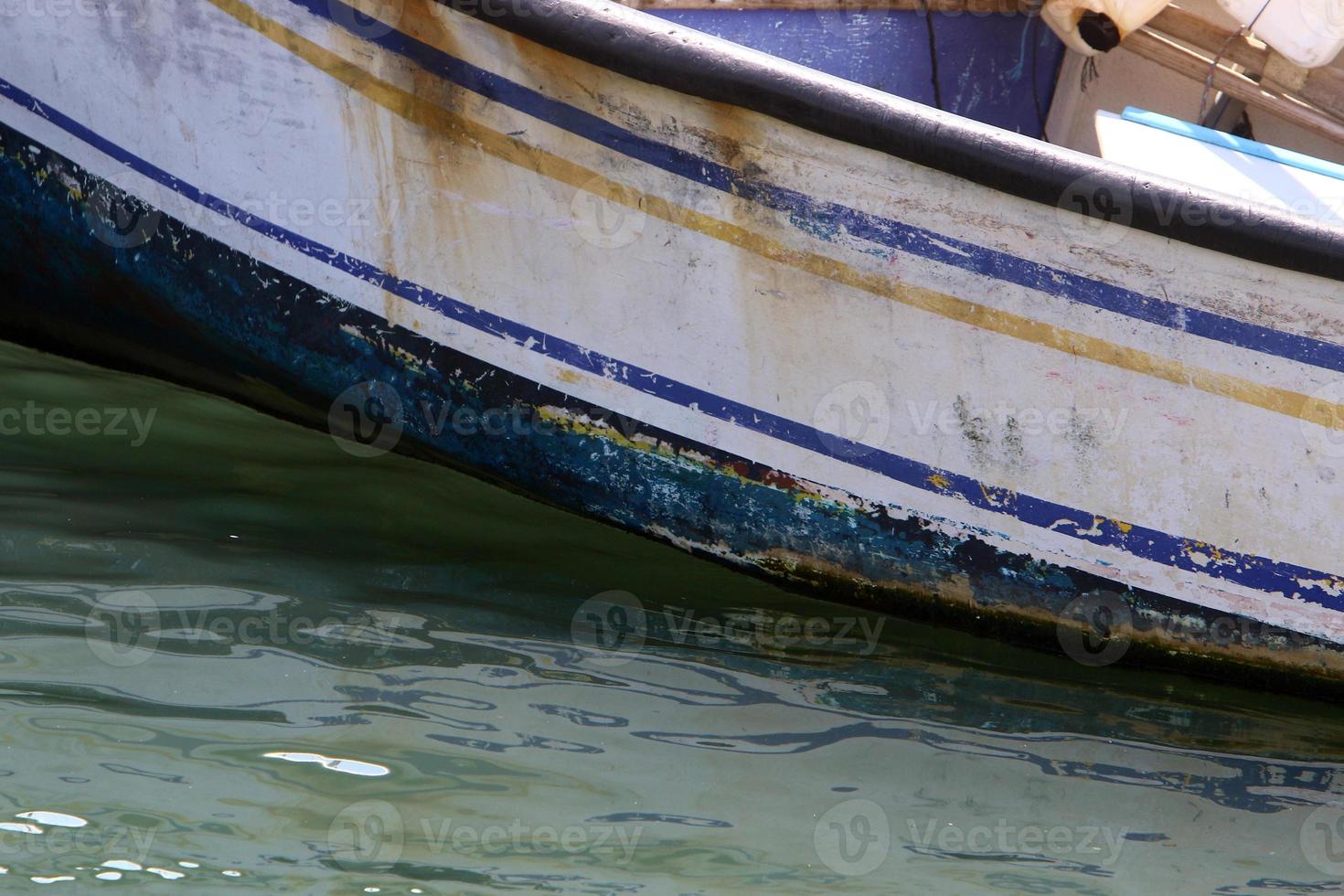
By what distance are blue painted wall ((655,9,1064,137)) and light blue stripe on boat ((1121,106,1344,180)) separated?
85 centimetres

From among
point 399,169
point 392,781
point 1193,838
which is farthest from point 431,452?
point 1193,838

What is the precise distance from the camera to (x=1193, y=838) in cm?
237

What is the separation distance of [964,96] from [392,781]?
2791 mm

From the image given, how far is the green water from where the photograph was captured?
6.77 ft

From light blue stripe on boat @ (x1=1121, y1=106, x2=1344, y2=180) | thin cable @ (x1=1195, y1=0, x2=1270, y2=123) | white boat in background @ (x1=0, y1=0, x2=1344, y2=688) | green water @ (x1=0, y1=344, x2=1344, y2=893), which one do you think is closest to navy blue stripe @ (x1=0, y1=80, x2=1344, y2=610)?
white boat in background @ (x1=0, y1=0, x2=1344, y2=688)

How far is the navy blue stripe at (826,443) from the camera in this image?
277 centimetres

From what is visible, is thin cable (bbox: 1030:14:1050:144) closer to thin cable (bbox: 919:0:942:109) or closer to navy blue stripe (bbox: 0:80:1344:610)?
thin cable (bbox: 919:0:942:109)

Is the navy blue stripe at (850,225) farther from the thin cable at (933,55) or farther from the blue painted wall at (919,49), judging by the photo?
the thin cable at (933,55)

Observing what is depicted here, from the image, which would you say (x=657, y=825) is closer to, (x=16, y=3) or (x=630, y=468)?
(x=630, y=468)

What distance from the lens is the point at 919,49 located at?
3.96 meters

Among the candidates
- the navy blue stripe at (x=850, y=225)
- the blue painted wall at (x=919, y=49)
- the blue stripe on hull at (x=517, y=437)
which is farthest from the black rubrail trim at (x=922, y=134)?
the blue painted wall at (x=919, y=49)

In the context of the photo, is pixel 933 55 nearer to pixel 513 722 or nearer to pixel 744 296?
pixel 744 296

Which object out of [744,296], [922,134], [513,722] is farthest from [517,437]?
[922,134]

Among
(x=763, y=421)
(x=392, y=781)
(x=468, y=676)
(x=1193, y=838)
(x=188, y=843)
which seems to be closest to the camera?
(x=188, y=843)
